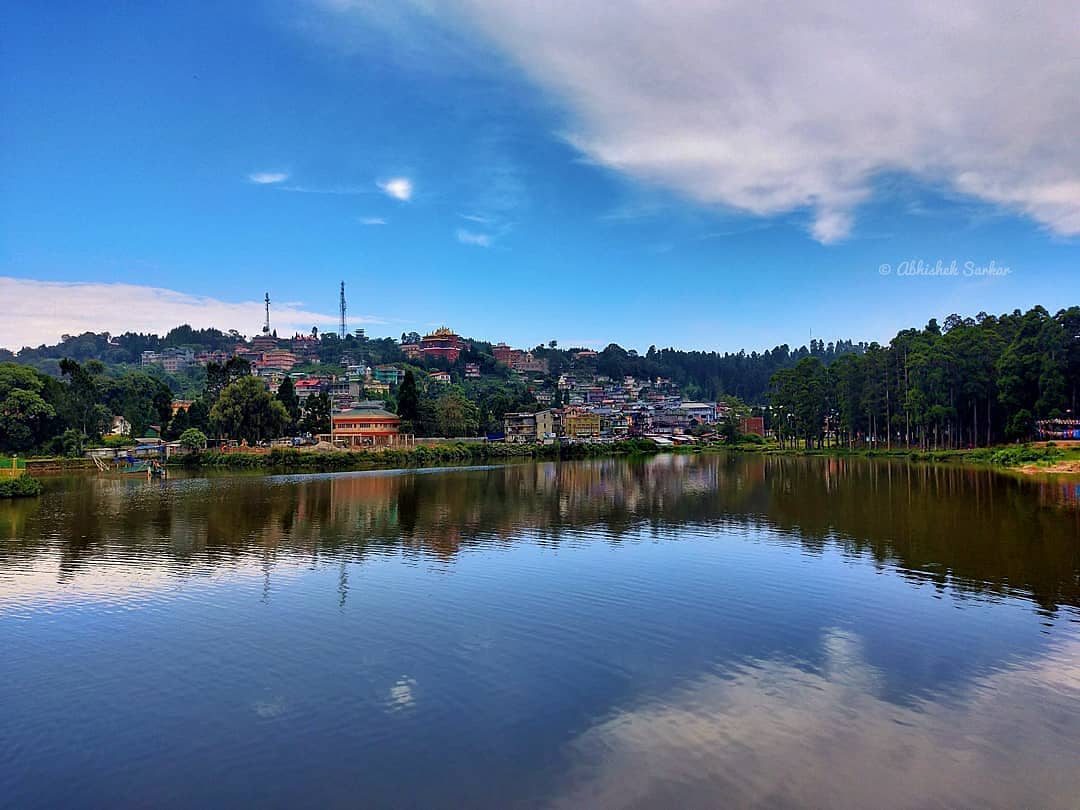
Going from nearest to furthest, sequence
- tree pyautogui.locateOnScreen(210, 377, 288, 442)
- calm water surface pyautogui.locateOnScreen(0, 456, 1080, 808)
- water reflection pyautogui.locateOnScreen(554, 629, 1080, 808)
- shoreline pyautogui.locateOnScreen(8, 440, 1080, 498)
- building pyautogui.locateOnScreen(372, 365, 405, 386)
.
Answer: water reflection pyautogui.locateOnScreen(554, 629, 1080, 808) < calm water surface pyautogui.locateOnScreen(0, 456, 1080, 808) < shoreline pyautogui.locateOnScreen(8, 440, 1080, 498) < tree pyautogui.locateOnScreen(210, 377, 288, 442) < building pyautogui.locateOnScreen(372, 365, 405, 386)

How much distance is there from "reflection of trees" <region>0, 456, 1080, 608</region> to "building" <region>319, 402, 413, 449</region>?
28444 millimetres

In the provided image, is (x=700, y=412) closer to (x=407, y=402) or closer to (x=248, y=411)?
(x=407, y=402)

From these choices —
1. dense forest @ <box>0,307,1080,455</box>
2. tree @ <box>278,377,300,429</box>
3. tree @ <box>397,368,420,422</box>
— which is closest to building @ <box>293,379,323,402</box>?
dense forest @ <box>0,307,1080,455</box>

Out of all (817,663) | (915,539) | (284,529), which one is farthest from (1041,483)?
(284,529)

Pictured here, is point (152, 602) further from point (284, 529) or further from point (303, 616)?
point (284, 529)

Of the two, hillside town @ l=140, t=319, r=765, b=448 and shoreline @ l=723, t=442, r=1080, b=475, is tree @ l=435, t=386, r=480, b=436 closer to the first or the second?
hillside town @ l=140, t=319, r=765, b=448

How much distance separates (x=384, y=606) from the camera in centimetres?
1362

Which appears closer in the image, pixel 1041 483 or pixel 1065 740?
pixel 1065 740

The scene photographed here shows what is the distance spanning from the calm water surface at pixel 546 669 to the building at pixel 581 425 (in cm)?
7991

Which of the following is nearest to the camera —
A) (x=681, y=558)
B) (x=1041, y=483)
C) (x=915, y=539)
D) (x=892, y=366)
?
(x=681, y=558)

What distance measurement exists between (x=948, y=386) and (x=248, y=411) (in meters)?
58.4

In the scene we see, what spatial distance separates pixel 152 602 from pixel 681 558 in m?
11.7

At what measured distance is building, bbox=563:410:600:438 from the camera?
102100 millimetres

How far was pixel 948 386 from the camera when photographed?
186 ft
